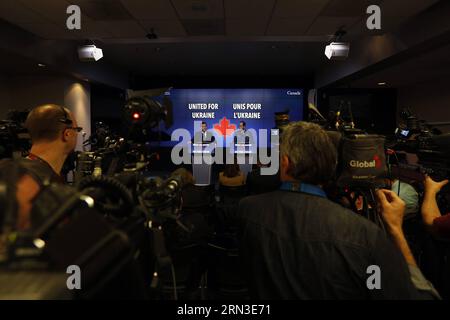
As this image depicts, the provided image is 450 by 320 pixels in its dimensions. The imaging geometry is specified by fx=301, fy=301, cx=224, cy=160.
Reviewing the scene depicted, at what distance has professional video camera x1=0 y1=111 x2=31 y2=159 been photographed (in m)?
1.61

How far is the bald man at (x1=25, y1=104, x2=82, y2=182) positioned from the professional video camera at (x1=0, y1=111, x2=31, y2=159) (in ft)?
0.88

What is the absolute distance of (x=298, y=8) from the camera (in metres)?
3.24

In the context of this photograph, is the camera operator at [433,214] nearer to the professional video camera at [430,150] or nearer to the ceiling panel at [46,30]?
the professional video camera at [430,150]

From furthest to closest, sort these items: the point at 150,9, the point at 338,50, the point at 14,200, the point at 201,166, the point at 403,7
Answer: the point at 201,166
the point at 338,50
the point at 150,9
the point at 403,7
the point at 14,200

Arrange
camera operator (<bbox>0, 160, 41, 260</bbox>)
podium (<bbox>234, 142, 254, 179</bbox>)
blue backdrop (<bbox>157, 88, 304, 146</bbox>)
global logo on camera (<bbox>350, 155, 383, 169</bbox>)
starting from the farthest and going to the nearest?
blue backdrop (<bbox>157, 88, 304, 146</bbox>)
podium (<bbox>234, 142, 254, 179</bbox>)
global logo on camera (<bbox>350, 155, 383, 169</bbox>)
camera operator (<bbox>0, 160, 41, 260</bbox>)

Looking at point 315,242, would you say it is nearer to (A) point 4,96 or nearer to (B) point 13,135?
(B) point 13,135

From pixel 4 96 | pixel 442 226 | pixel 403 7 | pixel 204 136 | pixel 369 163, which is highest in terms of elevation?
pixel 403 7

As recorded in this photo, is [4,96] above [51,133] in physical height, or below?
above

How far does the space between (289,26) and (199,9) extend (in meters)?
1.19

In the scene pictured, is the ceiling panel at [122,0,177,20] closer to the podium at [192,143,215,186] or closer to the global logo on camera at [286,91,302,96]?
the podium at [192,143,215,186]

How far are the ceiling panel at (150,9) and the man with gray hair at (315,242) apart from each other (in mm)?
2789

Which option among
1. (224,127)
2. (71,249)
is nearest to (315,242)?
(71,249)

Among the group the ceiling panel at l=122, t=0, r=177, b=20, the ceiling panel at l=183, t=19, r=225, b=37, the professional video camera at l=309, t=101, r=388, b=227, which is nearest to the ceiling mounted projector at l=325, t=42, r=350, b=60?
the ceiling panel at l=183, t=19, r=225, b=37
